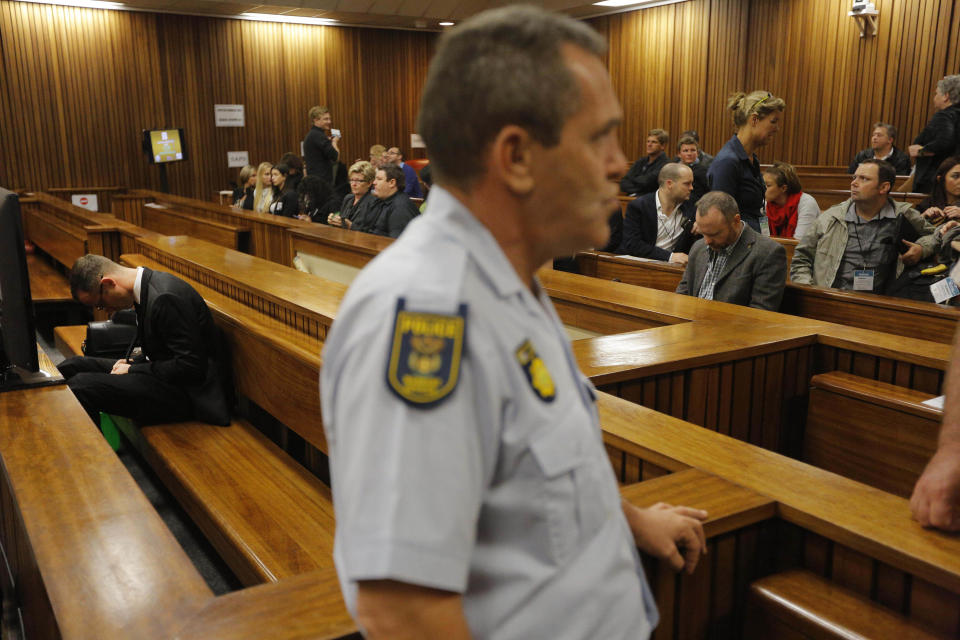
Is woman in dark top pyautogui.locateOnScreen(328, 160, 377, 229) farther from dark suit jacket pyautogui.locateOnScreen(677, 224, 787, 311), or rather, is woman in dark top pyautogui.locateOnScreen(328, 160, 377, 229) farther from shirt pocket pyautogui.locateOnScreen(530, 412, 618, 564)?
shirt pocket pyautogui.locateOnScreen(530, 412, 618, 564)

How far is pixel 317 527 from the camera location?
2492mm

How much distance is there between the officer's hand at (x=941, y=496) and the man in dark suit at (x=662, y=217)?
4040 mm

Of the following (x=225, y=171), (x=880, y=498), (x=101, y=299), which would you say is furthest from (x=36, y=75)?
(x=880, y=498)

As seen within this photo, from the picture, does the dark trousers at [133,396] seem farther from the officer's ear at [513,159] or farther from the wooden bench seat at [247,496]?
the officer's ear at [513,159]

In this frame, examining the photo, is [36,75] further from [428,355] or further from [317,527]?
[428,355]

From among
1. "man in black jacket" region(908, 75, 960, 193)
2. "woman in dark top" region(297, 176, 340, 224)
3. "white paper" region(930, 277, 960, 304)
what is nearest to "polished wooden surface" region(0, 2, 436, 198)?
"woman in dark top" region(297, 176, 340, 224)

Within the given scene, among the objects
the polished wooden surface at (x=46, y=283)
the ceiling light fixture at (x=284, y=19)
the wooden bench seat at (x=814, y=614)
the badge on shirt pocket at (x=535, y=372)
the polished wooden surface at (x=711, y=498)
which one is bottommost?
the polished wooden surface at (x=46, y=283)

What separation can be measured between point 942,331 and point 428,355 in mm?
2937

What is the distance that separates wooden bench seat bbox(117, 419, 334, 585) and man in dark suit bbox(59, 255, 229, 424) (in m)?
0.10

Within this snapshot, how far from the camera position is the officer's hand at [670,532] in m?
1.13

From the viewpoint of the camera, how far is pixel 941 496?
130 centimetres

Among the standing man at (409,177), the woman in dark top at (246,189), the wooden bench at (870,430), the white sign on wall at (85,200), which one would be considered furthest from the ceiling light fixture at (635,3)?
the wooden bench at (870,430)

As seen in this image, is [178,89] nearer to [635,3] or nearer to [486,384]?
[635,3]

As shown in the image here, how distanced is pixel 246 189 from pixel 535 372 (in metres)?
9.24
